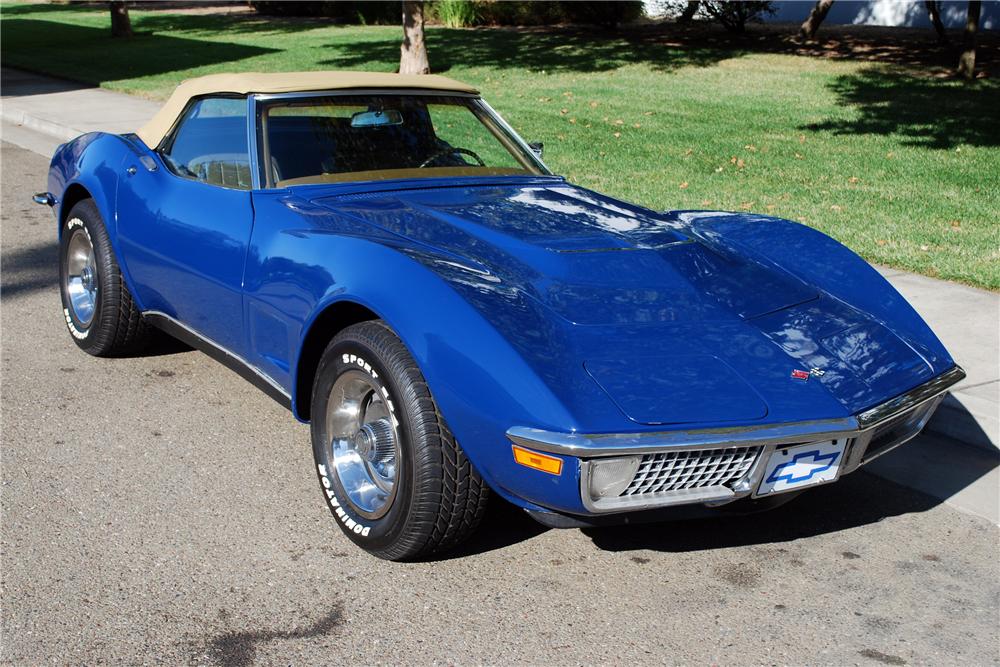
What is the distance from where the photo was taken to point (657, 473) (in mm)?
3025

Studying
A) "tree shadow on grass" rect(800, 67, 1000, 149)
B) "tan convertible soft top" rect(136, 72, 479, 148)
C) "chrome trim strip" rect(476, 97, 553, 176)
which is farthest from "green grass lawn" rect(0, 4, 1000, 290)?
"tan convertible soft top" rect(136, 72, 479, 148)

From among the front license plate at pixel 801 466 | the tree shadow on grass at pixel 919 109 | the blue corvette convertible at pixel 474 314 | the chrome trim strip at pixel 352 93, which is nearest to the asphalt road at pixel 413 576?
the blue corvette convertible at pixel 474 314

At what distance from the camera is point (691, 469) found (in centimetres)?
306

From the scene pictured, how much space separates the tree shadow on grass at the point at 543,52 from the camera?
18.4 m

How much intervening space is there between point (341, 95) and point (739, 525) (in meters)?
2.42

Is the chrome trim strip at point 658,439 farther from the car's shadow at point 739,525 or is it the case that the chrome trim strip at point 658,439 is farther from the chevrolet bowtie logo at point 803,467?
the car's shadow at point 739,525

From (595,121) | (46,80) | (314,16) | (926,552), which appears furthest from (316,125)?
(314,16)

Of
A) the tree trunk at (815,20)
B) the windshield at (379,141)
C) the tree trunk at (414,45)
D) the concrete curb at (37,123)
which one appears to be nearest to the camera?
the windshield at (379,141)

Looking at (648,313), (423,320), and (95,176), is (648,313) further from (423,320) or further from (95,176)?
(95,176)

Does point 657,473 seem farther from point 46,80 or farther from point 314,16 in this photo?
point 314,16

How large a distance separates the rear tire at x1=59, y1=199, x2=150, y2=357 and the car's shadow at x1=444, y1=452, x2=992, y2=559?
223 centimetres

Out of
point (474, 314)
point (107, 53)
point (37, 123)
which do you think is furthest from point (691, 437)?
point (107, 53)

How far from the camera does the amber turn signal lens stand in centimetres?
294

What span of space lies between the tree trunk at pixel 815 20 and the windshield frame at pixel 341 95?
53.6 feet
